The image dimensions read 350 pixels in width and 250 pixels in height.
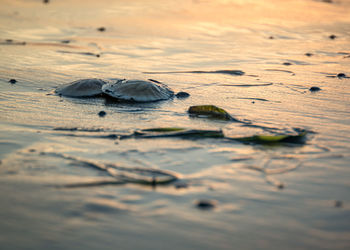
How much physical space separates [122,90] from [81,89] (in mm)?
450

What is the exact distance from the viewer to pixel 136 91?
4.45 meters

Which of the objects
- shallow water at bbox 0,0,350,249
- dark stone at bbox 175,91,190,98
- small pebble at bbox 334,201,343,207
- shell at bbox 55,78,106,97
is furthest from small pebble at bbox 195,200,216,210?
shell at bbox 55,78,106,97

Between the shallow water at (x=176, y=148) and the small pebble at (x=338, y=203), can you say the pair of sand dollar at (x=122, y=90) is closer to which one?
the shallow water at (x=176, y=148)

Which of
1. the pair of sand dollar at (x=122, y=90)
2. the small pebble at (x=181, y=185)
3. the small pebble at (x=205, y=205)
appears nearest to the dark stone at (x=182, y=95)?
the pair of sand dollar at (x=122, y=90)

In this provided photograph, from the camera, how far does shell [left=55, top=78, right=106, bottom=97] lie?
4.50 metres

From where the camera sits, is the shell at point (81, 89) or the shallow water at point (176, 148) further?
the shell at point (81, 89)

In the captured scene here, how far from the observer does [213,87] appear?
5000 millimetres

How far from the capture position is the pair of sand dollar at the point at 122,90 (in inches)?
173

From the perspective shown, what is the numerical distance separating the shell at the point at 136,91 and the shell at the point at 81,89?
0.10 metres

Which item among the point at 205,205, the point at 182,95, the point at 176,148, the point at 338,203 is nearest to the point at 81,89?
the point at 182,95

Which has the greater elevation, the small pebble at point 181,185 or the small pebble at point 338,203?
Answer: the small pebble at point 181,185

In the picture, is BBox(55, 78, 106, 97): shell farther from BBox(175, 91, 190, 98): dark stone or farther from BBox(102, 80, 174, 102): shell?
BBox(175, 91, 190, 98): dark stone

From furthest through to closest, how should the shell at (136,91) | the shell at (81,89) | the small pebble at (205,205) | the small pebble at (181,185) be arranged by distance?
1. the shell at (81,89)
2. the shell at (136,91)
3. the small pebble at (181,185)
4. the small pebble at (205,205)

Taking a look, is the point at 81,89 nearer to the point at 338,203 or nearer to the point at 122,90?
the point at 122,90
